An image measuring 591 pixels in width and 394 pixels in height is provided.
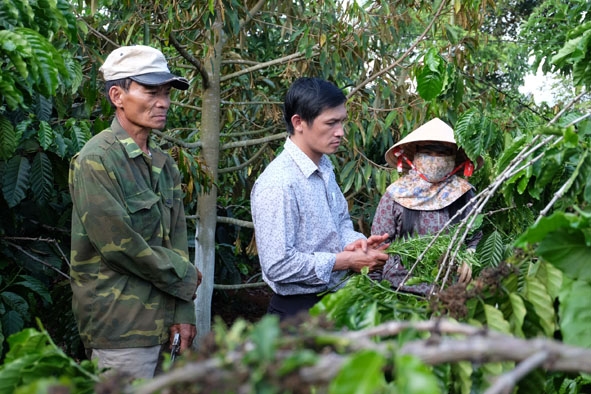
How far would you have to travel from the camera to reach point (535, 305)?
150cm

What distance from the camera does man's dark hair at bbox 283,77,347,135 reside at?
112 inches

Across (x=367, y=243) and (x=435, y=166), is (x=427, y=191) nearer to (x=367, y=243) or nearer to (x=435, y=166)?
(x=435, y=166)

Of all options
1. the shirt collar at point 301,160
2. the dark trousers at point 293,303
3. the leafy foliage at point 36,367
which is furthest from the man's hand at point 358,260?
the leafy foliage at point 36,367

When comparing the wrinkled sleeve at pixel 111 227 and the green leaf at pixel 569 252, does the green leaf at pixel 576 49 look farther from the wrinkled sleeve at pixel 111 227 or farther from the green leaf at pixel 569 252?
the wrinkled sleeve at pixel 111 227

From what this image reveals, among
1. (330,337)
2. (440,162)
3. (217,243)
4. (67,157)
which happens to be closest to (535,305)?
(330,337)

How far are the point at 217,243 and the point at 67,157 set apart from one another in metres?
2.60

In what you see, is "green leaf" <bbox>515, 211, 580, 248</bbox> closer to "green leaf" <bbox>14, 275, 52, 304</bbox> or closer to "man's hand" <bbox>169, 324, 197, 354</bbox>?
"man's hand" <bbox>169, 324, 197, 354</bbox>

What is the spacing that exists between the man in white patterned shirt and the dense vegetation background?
49 cm

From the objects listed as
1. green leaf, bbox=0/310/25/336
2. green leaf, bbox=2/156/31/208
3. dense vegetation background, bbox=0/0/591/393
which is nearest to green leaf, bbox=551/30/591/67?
dense vegetation background, bbox=0/0/591/393

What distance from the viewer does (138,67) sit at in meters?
2.70

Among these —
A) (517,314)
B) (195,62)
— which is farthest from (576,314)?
(195,62)

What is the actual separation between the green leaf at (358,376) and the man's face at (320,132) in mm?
2108

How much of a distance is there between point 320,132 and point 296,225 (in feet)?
1.28

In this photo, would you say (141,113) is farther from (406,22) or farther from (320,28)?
(406,22)
